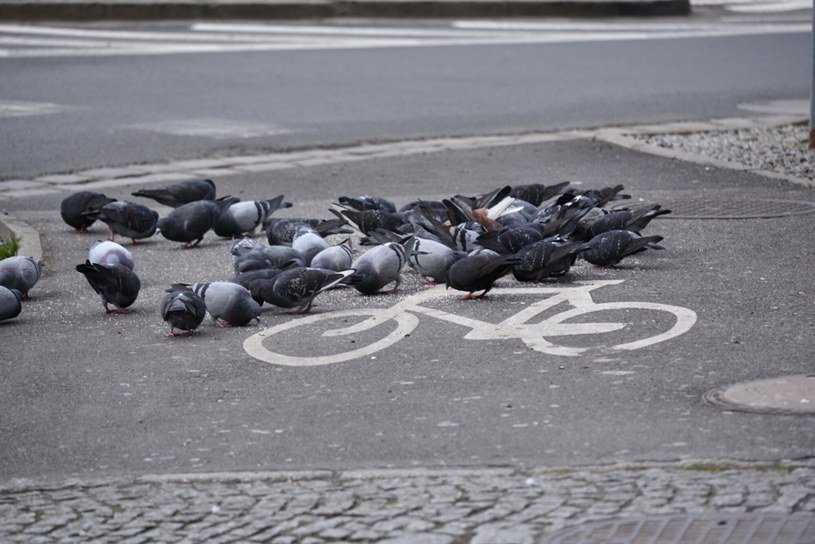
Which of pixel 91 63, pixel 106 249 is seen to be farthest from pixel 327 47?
pixel 106 249

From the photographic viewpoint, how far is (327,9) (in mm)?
24219

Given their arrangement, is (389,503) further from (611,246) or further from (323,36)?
(323,36)

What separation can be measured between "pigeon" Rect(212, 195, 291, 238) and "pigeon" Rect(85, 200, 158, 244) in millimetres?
413

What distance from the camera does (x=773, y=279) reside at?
7.09 m

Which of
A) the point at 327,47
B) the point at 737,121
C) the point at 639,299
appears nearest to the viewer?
the point at 639,299

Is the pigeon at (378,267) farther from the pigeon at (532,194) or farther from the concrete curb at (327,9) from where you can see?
the concrete curb at (327,9)

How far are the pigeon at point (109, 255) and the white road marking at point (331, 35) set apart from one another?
1205 cm

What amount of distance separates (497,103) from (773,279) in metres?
7.94

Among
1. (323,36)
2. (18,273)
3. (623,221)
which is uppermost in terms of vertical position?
(323,36)

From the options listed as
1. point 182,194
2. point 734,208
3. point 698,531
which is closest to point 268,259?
point 182,194

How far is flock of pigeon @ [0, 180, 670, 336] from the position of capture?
6.70 meters

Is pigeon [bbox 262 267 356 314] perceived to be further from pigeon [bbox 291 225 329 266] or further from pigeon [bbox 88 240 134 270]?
pigeon [bbox 88 240 134 270]

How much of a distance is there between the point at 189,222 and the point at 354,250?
105 centimetres

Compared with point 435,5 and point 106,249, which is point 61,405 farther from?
point 435,5
